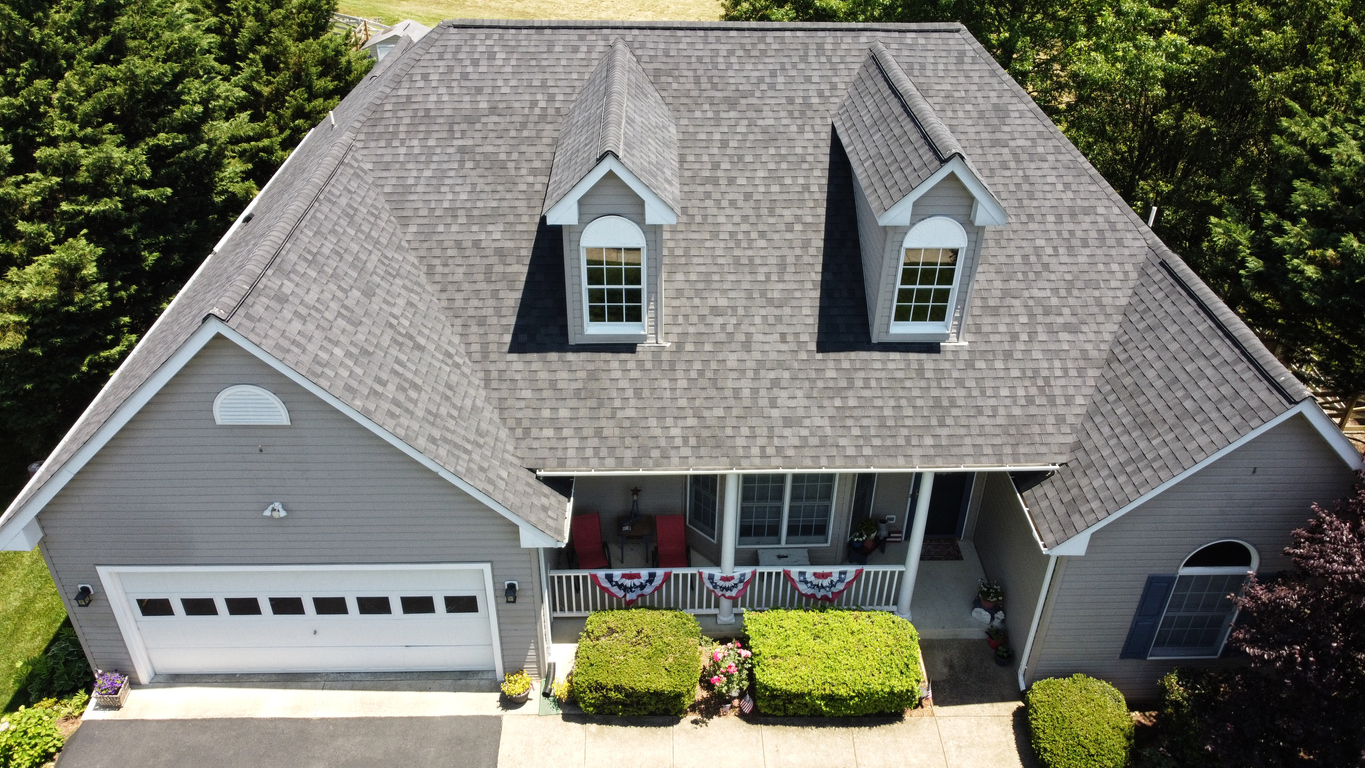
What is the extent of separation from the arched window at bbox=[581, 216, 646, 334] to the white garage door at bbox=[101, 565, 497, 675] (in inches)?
176

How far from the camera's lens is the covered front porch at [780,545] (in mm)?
15422

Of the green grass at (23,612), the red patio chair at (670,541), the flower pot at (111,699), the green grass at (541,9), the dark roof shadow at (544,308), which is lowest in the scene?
the green grass at (23,612)

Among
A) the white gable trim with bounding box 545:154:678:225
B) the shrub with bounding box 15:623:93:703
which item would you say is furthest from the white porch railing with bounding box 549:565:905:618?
the shrub with bounding box 15:623:93:703

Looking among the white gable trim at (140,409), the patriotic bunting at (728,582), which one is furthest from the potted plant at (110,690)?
the patriotic bunting at (728,582)

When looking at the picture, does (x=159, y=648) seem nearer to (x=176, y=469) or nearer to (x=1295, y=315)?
(x=176, y=469)

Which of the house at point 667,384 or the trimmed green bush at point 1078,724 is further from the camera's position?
the trimmed green bush at point 1078,724

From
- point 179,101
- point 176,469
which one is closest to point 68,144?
point 179,101

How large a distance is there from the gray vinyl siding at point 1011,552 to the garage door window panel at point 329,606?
11067 millimetres

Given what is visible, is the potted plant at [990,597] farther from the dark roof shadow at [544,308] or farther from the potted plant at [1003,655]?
the dark roof shadow at [544,308]

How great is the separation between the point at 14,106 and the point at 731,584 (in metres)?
18.3

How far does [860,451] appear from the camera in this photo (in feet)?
45.1

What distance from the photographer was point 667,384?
14062 millimetres

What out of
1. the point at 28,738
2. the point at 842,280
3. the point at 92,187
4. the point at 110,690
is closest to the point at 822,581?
the point at 842,280

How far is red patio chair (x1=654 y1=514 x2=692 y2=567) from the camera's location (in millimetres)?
16141
